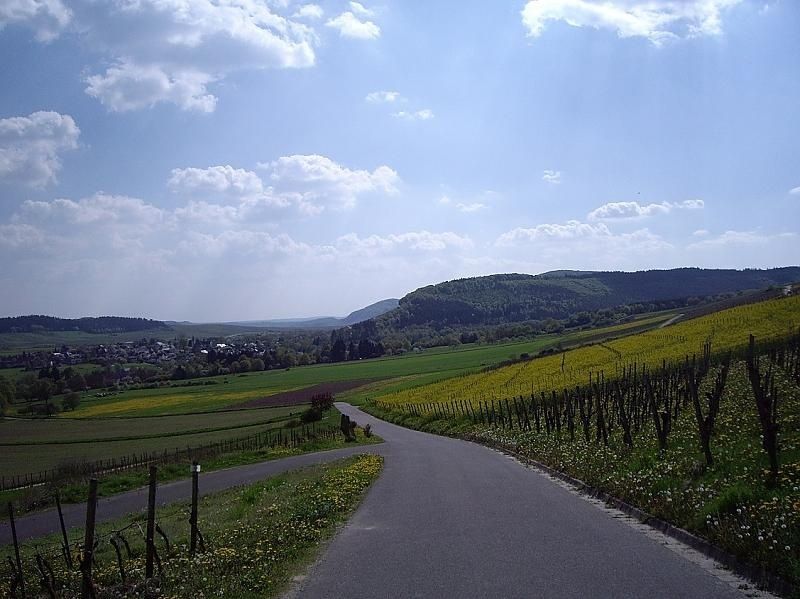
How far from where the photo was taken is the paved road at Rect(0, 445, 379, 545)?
25.4m

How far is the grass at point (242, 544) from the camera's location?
9.49 meters

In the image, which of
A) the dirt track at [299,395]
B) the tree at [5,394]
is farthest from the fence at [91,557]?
the tree at [5,394]

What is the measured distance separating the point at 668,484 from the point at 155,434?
188 feet

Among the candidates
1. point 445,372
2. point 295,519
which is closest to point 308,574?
point 295,519

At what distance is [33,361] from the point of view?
651 feet

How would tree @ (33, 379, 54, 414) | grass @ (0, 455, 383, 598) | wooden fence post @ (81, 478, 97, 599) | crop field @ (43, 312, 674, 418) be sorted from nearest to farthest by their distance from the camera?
wooden fence post @ (81, 478, 97, 599) < grass @ (0, 455, 383, 598) < crop field @ (43, 312, 674, 418) < tree @ (33, 379, 54, 414)

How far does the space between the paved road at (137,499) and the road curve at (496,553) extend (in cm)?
1433

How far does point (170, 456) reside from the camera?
1726 inches

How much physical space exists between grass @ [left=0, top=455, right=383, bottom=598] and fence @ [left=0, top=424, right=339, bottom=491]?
1642 centimetres

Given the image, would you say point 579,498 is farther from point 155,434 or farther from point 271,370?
point 271,370

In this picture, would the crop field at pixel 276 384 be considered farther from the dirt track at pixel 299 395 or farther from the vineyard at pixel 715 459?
the vineyard at pixel 715 459

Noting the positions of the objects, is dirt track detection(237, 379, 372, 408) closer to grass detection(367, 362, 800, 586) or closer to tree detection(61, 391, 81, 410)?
tree detection(61, 391, 81, 410)

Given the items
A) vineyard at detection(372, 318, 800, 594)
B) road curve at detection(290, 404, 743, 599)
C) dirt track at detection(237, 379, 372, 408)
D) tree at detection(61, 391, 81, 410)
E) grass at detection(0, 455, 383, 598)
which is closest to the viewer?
road curve at detection(290, 404, 743, 599)

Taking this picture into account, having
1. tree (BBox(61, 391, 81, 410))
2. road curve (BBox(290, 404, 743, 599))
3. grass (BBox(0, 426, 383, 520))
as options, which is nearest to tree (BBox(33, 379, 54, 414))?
tree (BBox(61, 391, 81, 410))
